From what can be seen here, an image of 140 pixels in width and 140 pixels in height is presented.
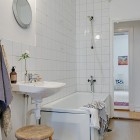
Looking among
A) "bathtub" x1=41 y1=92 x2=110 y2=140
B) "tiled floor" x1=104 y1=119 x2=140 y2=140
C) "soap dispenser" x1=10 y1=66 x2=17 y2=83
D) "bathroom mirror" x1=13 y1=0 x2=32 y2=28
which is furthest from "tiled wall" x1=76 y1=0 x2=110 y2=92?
"soap dispenser" x1=10 y1=66 x2=17 y2=83

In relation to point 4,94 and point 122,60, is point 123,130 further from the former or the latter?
point 122,60

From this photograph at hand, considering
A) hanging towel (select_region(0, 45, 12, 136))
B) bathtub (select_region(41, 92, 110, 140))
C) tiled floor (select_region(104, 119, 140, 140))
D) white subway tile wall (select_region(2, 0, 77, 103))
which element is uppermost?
white subway tile wall (select_region(2, 0, 77, 103))

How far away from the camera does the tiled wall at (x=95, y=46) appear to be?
4.11m

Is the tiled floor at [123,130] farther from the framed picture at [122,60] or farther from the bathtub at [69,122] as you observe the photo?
the framed picture at [122,60]

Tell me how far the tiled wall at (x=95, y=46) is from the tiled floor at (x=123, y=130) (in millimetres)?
750

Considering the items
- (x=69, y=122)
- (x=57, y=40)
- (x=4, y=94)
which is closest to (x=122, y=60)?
(x=57, y=40)

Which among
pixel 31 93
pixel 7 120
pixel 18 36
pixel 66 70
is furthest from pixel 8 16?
pixel 66 70

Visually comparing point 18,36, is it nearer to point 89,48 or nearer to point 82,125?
point 82,125

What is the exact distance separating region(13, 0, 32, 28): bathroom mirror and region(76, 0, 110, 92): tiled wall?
6.86 ft

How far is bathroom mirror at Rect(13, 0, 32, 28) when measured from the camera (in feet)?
6.94

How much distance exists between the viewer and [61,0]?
135 inches

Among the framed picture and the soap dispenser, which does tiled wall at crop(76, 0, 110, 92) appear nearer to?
the soap dispenser

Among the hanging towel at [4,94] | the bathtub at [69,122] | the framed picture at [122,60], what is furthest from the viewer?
the framed picture at [122,60]


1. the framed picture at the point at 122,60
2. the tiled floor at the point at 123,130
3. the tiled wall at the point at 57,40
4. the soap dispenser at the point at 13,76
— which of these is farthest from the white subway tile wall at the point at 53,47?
the framed picture at the point at 122,60
